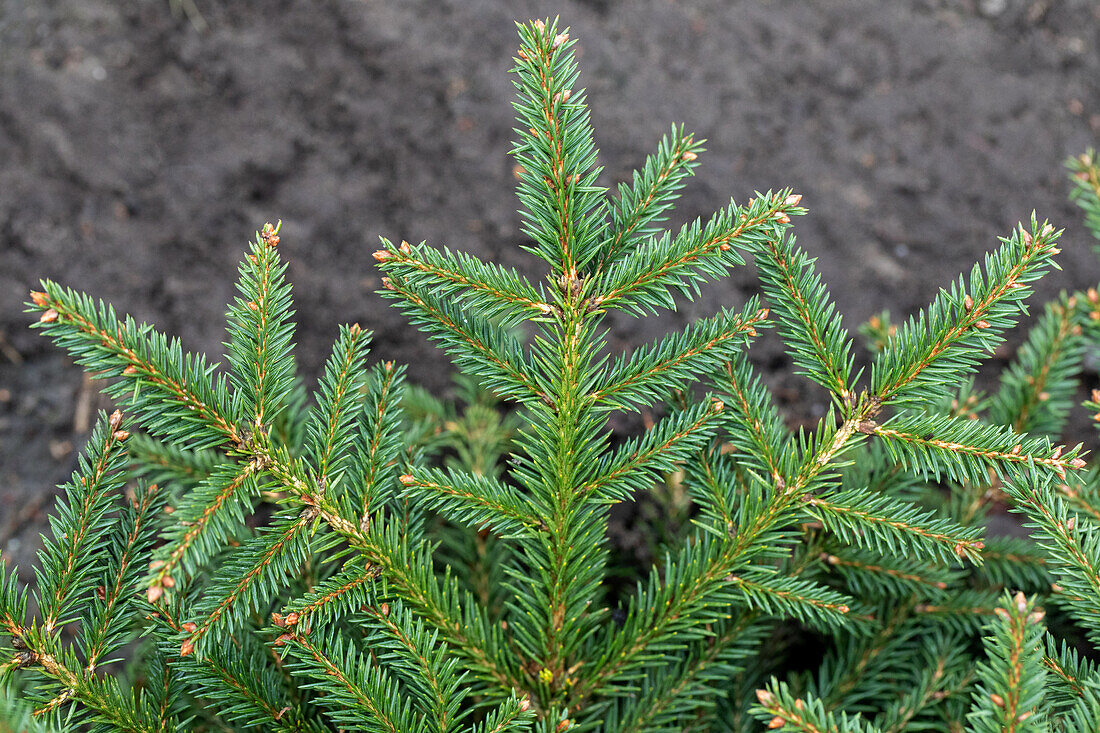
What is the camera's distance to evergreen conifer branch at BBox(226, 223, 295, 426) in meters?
1.02

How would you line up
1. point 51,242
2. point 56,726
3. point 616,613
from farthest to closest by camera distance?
point 51,242 → point 616,613 → point 56,726

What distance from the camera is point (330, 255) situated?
232 cm

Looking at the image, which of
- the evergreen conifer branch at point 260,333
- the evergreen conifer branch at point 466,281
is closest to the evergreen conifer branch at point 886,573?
the evergreen conifer branch at point 466,281

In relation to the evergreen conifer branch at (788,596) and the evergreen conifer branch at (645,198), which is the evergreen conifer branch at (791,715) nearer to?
the evergreen conifer branch at (788,596)

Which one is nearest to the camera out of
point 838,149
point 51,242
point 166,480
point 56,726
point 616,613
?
point 56,726

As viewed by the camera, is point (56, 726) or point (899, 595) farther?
point (899, 595)

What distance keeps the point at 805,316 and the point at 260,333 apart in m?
0.77

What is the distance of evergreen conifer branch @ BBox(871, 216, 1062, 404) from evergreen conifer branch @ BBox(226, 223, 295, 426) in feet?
2.75

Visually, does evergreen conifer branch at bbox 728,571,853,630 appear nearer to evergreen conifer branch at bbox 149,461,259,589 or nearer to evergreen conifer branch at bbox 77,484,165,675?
evergreen conifer branch at bbox 149,461,259,589

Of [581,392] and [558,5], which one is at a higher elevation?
[558,5]

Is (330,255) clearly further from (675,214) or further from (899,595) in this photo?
(899,595)

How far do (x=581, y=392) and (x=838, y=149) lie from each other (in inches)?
68.3

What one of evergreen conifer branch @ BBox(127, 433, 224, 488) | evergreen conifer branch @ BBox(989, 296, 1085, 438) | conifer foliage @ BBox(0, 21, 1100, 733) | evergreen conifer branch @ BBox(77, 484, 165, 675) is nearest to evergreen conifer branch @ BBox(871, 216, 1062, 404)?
conifer foliage @ BBox(0, 21, 1100, 733)

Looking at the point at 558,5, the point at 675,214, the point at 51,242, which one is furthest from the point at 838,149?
the point at 51,242
